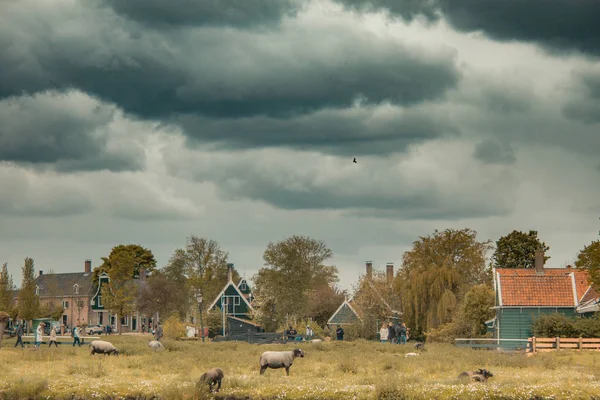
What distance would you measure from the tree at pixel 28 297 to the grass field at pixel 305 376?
111 feet

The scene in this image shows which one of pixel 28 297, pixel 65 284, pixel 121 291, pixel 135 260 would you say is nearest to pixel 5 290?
pixel 28 297

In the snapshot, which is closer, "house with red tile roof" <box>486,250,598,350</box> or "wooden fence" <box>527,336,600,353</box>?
"wooden fence" <box>527,336,600,353</box>

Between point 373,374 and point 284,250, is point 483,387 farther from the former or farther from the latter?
point 284,250

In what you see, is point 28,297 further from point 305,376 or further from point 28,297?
point 305,376

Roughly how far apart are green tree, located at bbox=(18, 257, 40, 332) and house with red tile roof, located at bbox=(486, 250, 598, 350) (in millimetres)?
46994

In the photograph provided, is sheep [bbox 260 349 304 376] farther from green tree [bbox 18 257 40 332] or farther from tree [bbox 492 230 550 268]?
tree [bbox 492 230 550 268]

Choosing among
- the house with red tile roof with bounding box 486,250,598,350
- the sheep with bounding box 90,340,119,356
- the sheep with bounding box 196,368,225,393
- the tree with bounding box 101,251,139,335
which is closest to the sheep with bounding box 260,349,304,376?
the sheep with bounding box 196,368,225,393

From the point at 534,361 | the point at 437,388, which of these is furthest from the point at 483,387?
the point at 534,361

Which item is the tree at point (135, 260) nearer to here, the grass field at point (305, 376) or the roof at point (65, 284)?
the roof at point (65, 284)

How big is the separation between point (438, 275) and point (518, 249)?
31317mm

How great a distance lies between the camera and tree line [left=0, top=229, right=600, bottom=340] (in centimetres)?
8012

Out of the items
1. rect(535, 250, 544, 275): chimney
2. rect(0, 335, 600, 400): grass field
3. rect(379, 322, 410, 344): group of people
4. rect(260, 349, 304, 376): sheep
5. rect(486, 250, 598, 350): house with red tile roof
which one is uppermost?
rect(535, 250, 544, 275): chimney

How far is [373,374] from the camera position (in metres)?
38.5

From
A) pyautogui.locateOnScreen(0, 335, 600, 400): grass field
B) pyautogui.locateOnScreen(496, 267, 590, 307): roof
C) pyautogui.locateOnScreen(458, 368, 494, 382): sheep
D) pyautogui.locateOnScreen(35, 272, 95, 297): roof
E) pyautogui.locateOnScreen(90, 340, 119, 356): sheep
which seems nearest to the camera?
pyautogui.locateOnScreen(0, 335, 600, 400): grass field
